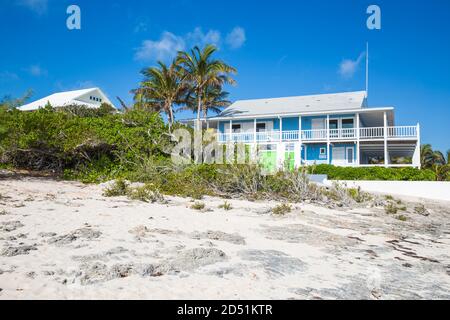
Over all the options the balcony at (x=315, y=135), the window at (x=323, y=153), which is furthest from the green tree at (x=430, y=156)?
the window at (x=323, y=153)

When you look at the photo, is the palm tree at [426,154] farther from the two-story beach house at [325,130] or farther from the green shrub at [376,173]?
the green shrub at [376,173]

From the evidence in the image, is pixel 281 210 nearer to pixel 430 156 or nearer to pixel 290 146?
pixel 290 146

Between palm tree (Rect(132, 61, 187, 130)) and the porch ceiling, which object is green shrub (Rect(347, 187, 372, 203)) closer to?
the porch ceiling

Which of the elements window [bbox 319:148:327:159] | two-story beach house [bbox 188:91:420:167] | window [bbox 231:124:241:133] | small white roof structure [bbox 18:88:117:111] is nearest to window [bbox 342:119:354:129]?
two-story beach house [bbox 188:91:420:167]

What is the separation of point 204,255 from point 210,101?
27054 millimetres

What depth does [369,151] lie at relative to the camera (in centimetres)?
2755

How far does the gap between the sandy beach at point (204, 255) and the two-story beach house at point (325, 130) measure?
46.2 ft

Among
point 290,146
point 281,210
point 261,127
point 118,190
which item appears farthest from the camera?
point 261,127

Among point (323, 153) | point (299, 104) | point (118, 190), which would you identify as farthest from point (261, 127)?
point (118, 190)

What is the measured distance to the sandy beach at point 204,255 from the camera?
3346 millimetres

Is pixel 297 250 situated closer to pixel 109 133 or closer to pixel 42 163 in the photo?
pixel 109 133

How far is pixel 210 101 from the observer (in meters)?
30.6

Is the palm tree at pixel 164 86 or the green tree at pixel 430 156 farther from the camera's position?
the green tree at pixel 430 156
